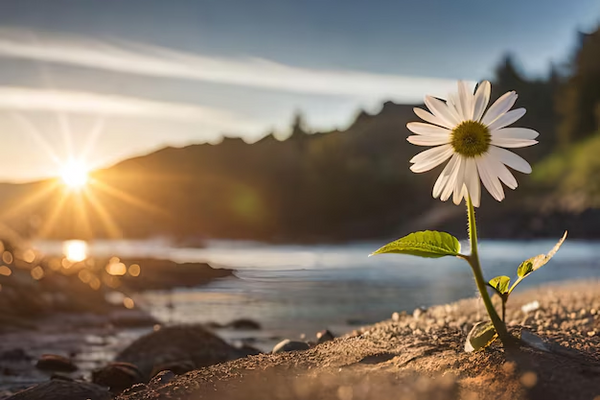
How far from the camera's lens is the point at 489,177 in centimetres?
302

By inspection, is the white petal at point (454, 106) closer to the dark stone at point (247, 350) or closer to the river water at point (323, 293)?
the dark stone at point (247, 350)

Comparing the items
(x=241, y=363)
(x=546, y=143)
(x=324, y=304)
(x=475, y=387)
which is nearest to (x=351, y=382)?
(x=475, y=387)

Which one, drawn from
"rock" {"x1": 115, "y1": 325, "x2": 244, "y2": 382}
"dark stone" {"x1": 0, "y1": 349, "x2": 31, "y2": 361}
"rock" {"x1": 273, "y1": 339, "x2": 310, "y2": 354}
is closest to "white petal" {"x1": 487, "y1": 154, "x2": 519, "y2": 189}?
"rock" {"x1": 273, "y1": 339, "x2": 310, "y2": 354}

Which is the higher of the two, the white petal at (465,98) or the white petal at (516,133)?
the white petal at (465,98)

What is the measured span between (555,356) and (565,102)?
2119 inches

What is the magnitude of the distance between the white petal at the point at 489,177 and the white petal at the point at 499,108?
18cm

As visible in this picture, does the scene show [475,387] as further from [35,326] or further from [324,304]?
[324,304]

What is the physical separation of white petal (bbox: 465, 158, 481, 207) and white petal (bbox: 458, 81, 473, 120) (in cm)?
23

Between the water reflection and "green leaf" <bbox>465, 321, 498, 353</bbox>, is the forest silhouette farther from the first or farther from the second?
"green leaf" <bbox>465, 321, 498, 353</bbox>

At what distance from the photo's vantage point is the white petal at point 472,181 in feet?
9.72

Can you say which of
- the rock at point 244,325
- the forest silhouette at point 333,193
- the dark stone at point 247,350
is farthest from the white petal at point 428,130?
the forest silhouette at point 333,193

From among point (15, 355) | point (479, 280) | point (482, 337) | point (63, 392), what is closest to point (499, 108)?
point (479, 280)

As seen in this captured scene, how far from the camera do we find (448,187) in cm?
303

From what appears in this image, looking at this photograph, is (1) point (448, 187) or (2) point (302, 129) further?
(2) point (302, 129)
